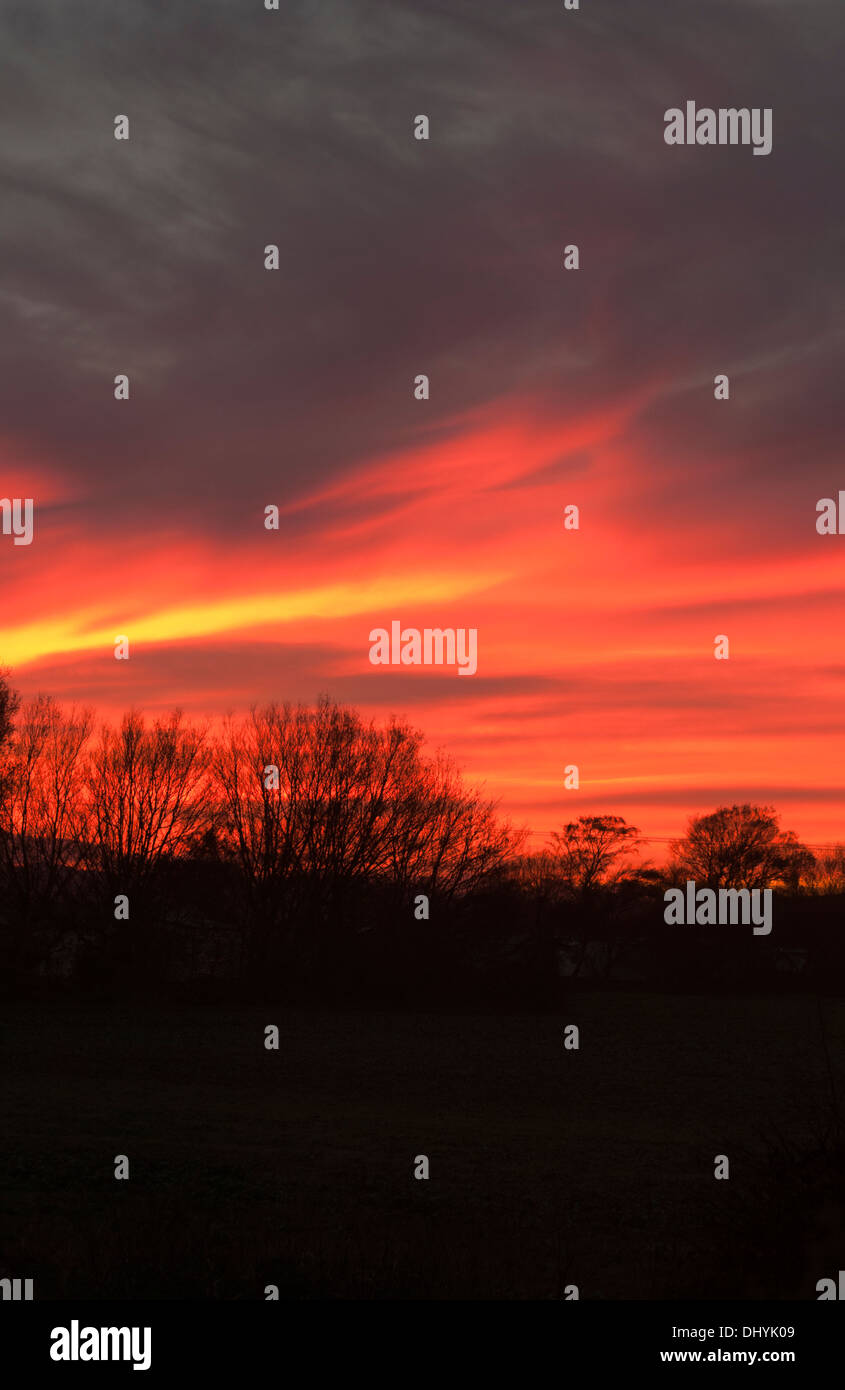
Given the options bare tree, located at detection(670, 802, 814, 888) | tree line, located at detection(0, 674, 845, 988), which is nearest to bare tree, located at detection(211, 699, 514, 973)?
tree line, located at detection(0, 674, 845, 988)

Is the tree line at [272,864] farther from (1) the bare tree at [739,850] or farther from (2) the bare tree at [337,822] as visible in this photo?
(1) the bare tree at [739,850]

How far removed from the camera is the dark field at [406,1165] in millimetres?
10852

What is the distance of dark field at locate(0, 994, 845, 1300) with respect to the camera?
10852mm

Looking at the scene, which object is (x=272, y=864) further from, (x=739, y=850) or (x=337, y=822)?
(x=739, y=850)

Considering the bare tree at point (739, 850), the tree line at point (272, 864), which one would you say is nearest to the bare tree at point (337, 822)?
the tree line at point (272, 864)

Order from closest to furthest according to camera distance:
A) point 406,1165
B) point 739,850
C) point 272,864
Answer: point 406,1165, point 272,864, point 739,850

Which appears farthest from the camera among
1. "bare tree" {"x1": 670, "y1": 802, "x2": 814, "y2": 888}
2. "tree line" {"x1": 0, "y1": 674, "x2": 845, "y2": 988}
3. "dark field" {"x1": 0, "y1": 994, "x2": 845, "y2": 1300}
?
"bare tree" {"x1": 670, "y1": 802, "x2": 814, "y2": 888}

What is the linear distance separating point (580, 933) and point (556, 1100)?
2468 inches

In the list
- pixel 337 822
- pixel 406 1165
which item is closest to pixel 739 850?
pixel 337 822

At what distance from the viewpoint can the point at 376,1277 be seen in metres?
11.1

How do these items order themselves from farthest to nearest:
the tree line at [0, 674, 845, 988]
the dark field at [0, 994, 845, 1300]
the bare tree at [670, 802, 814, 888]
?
1. the bare tree at [670, 802, 814, 888]
2. the tree line at [0, 674, 845, 988]
3. the dark field at [0, 994, 845, 1300]

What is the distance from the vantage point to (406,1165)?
67.1 ft

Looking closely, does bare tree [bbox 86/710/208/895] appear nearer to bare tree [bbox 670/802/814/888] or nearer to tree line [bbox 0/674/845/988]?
tree line [bbox 0/674/845/988]
